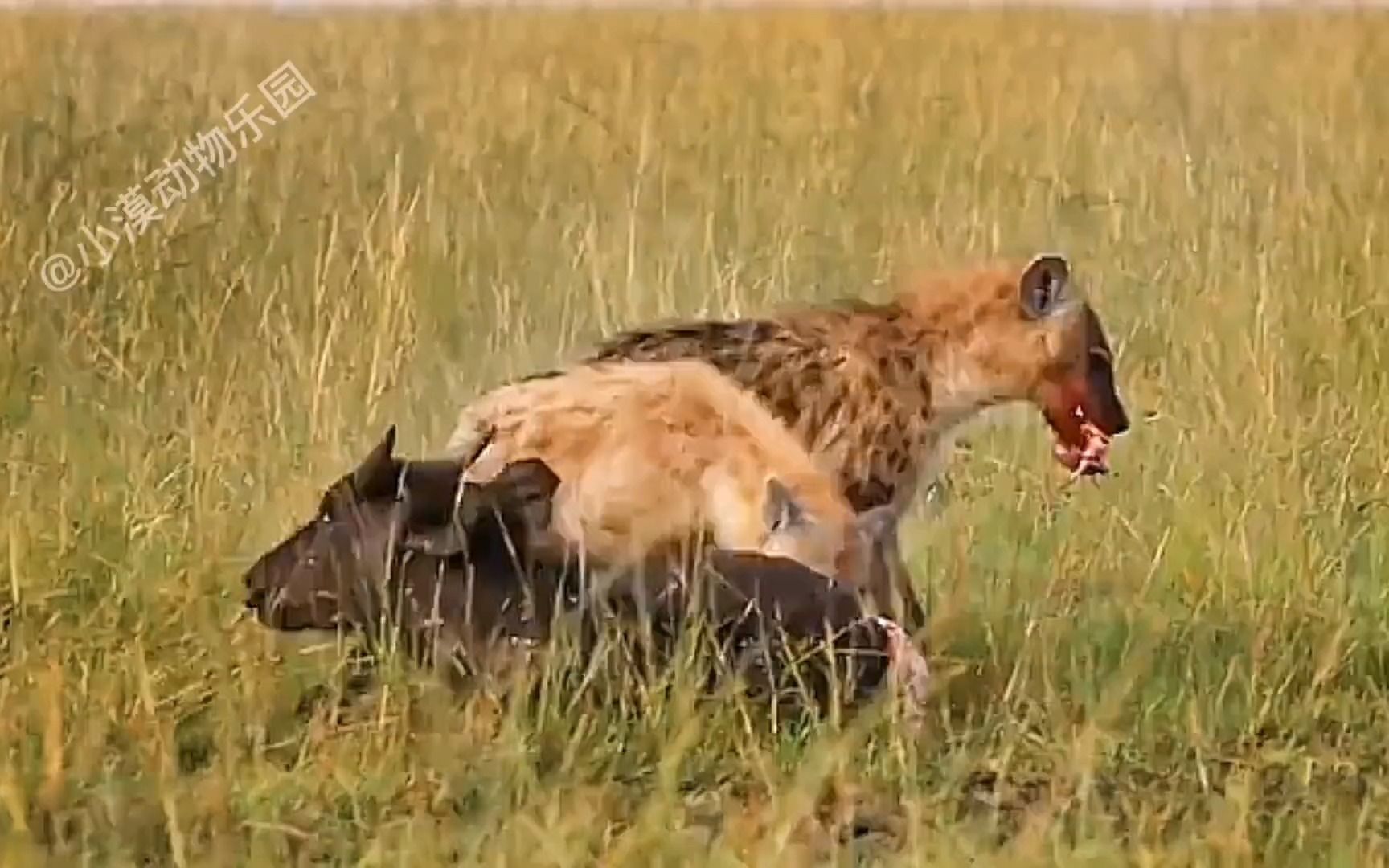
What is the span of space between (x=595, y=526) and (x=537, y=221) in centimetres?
19

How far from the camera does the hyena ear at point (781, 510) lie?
2.88 feet

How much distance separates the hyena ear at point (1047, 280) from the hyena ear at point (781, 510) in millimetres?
182

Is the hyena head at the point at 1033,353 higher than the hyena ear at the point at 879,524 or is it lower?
higher

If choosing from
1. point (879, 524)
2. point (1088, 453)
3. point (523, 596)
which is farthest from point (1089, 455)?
point (523, 596)

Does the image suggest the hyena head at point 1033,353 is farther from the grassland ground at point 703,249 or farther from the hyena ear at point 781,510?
the hyena ear at point 781,510

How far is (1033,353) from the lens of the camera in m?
0.98

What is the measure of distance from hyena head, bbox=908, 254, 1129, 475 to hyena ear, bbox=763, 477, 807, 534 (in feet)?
0.46

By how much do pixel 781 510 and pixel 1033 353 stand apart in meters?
0.19

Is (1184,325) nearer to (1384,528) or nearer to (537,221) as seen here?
(1384,528)

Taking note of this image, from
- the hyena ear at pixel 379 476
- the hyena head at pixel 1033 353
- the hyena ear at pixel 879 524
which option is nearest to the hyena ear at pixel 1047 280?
the hyena head at pixel 1033 353

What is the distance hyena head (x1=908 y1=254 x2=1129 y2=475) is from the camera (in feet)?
3.15

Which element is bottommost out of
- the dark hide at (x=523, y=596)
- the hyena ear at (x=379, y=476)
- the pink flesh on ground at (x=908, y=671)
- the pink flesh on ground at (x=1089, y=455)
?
the pink flesh on ground at (x=908, y=671)

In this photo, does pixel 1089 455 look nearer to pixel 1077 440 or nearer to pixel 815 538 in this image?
pixel 1077 440

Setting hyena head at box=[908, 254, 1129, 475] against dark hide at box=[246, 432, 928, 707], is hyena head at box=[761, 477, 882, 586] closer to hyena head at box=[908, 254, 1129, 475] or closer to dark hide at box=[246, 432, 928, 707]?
dark hide at box=[246, 432, 928, 707]
